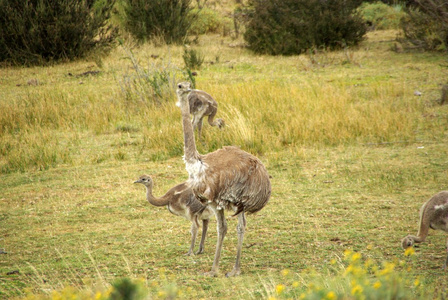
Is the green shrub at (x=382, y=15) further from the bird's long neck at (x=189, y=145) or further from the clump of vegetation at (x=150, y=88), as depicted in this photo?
the bird's long neck at (x=189, y=145)

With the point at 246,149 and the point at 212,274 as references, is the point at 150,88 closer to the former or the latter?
the point at 246,149

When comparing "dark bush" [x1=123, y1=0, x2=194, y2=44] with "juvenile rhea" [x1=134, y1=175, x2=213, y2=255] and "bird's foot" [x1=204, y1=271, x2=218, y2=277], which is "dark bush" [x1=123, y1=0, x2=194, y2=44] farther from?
"bird's foot" [x1=204, y1=271, x2=218, y2=277]

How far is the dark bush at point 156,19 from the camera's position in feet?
67.4

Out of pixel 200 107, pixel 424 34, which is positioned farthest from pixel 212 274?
pixel 424 34

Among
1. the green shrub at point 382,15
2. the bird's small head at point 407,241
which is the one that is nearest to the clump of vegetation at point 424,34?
the green shrub at point 382,15

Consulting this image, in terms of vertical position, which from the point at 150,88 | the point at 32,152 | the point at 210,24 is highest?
the point at 210,24

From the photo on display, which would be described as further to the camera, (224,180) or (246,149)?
(246,149)

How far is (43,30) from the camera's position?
1814cm

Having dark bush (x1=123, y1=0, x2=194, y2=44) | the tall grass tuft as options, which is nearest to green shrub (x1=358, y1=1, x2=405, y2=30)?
dark bush (x1=123, y1=0, x2=194, y2=44)

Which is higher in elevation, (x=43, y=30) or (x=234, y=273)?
(x=43, y=30)

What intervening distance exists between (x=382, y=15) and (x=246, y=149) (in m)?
17.8

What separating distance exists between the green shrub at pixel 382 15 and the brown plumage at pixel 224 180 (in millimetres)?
18689

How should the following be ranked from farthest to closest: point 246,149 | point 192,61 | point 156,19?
point 156,19 → point 192,61 → point 246,149

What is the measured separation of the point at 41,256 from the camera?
230 inches
